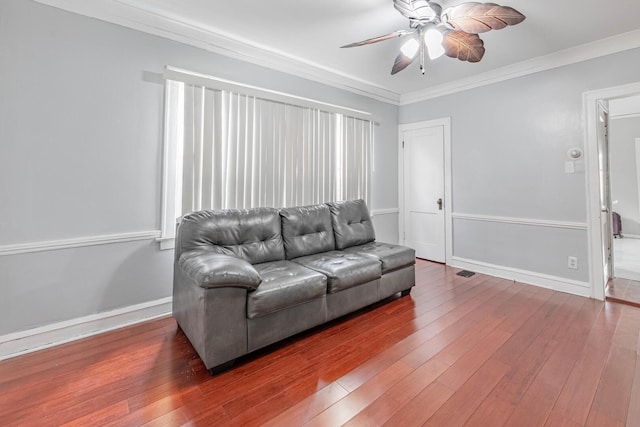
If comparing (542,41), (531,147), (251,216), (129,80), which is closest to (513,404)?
(251,216)

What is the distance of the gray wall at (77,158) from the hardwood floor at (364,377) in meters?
0.46

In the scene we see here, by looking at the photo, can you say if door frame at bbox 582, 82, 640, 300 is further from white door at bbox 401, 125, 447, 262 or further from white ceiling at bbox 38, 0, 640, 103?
white door at bbox 401, 125, 447, 262

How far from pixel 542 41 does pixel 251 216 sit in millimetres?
3442

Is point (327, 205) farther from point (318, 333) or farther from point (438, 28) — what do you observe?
point (438, 28)

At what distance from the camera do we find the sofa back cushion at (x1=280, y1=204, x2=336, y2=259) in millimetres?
2908

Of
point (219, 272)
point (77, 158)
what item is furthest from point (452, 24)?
point (77, 158)

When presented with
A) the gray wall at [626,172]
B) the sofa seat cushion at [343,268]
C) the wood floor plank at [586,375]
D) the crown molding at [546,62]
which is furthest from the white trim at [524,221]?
the gray wall at [626,172]

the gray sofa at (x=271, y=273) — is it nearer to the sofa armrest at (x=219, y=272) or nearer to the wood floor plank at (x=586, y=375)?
the sofa armrest at (x=219, y=272)

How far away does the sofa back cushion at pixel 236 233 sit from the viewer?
93.5 inches

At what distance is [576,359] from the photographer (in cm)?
195

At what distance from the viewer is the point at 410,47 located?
232 centimetres

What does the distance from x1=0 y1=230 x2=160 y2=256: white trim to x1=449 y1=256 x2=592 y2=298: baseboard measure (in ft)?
12.8

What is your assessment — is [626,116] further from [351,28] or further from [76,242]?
[76,242]

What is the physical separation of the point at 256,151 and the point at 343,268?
5.23ft
